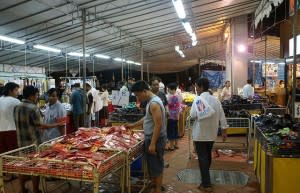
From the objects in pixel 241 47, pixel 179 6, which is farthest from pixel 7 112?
pixel 241 47

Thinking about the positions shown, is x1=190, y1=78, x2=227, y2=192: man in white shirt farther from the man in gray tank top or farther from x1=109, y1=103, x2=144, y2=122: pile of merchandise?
x1=109, y1=103, x2=144, y2=122: pile of merchandise

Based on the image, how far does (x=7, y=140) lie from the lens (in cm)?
662

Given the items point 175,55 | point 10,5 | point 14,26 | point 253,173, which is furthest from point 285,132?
point 175,55

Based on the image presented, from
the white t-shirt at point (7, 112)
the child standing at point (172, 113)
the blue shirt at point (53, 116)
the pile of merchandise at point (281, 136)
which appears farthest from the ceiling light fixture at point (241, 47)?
the white t-shirt at point (7, 112)

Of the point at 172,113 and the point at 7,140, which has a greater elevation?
the point at 172,113

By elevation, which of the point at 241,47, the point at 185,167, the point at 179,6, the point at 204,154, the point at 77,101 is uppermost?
the point at 179,6

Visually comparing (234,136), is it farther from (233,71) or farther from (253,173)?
(233,71)

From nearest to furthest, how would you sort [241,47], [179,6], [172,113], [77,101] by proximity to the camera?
[172,113], [179,6], [77,101], [241,47]

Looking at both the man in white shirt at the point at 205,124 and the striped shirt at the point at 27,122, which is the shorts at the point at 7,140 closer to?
the striped shirt at the point at 27,122

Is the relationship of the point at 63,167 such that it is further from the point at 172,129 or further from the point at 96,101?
the point at 96,101

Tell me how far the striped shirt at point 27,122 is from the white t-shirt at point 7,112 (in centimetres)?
90

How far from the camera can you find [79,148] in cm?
486

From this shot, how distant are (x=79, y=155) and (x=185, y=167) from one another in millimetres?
3527

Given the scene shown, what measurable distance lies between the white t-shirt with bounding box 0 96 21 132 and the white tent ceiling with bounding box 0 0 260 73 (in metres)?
4.11
